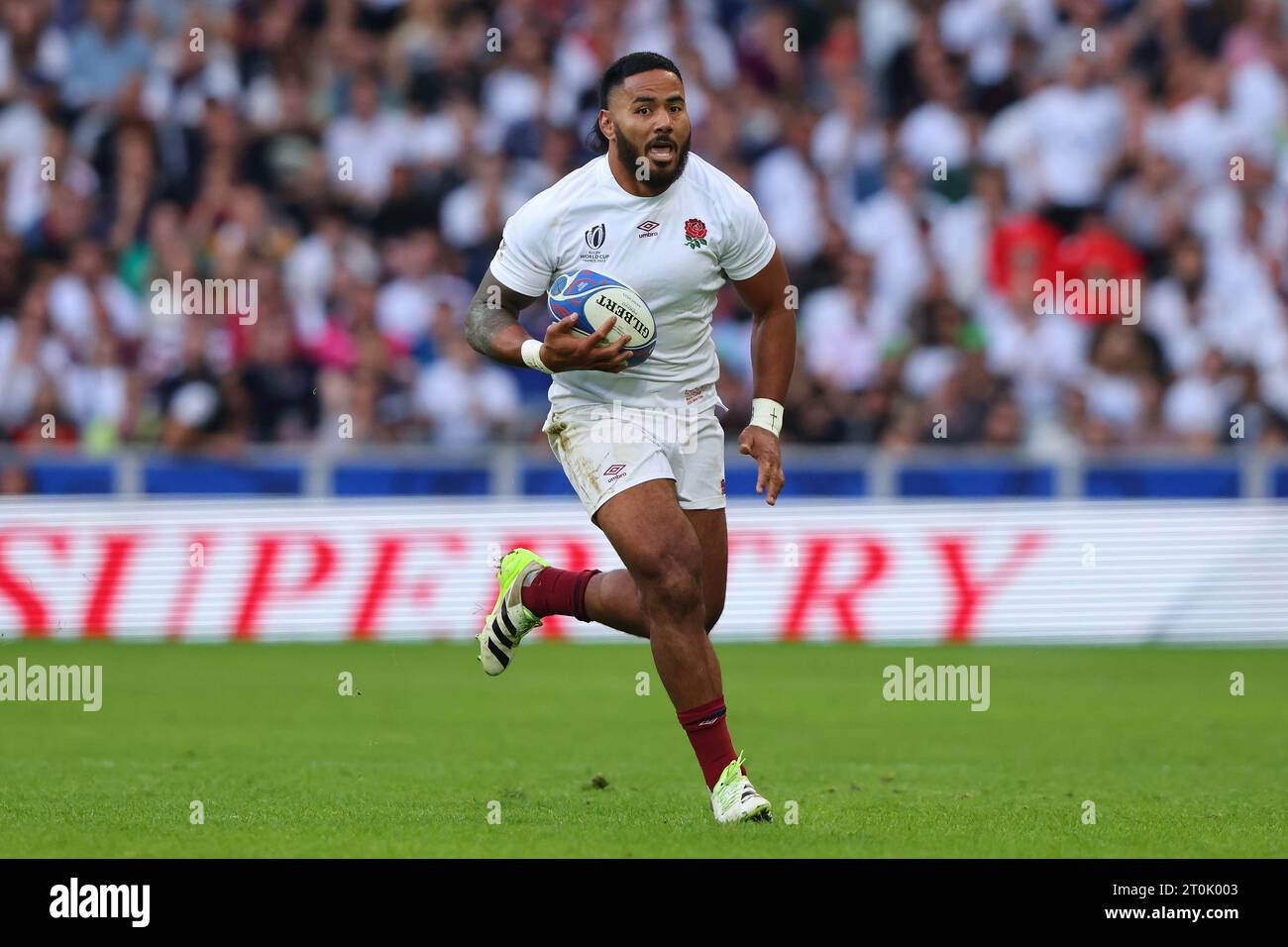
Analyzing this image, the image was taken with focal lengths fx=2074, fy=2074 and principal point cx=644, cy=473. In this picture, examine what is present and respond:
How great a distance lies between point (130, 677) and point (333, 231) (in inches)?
255

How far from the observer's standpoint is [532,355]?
25.5ft

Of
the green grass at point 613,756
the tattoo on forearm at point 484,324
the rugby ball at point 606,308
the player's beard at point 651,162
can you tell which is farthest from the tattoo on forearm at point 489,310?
the green grass at point 613,756

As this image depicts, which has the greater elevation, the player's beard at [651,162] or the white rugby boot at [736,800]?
the player's beard at [651,162]

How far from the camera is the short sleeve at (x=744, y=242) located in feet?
26.8

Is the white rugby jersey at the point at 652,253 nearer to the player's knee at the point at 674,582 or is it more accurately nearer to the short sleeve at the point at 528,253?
the short sleeve at the point at 528,253

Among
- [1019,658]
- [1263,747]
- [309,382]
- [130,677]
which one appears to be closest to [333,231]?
[309,382]

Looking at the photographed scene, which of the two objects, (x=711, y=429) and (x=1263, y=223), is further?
(x=1263, y=223)

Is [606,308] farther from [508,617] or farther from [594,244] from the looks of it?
[508,617]

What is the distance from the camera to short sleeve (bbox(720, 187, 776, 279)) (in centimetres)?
816

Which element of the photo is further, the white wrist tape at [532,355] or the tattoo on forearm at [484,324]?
the tattoo on forearm at [484,324]

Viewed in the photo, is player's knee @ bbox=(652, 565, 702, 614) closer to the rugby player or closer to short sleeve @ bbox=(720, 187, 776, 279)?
the rugby player

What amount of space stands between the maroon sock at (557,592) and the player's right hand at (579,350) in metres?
1.39

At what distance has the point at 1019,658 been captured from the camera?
15.3 metres

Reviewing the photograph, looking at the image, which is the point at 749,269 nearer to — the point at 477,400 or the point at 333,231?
the point at 477,400
